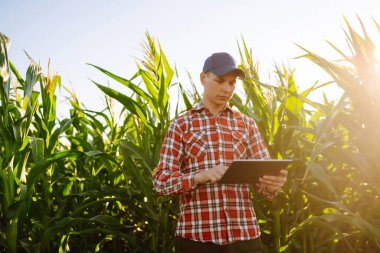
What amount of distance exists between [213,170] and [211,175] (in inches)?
0.8

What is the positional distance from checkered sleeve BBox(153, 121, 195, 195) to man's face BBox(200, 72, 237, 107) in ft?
0.66

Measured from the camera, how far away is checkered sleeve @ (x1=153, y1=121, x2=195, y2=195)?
1418mm

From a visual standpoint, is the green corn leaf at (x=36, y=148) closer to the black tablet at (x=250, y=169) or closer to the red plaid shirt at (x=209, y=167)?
the red plaid shirt at (x=209, y=167)

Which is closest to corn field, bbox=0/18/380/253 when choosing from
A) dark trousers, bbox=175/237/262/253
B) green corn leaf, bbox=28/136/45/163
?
green corn leaf, bbox=28/136/45/163

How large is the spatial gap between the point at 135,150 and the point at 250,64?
0.81m

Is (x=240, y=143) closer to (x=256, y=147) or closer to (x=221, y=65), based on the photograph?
(x=256, y=147)

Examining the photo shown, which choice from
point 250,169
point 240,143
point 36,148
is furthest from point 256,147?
point 36,148

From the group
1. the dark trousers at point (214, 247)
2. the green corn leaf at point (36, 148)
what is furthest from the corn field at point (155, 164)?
the dark trousers at point (214, 247)

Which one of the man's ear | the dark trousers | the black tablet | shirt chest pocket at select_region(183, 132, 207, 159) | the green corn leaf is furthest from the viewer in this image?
the green corn leaf

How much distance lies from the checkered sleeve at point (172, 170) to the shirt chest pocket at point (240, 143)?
0.76 ft

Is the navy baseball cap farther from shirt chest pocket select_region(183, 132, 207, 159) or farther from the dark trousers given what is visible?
the dark trousers

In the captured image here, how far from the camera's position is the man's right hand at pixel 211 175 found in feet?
4.30

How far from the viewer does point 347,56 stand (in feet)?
5.08

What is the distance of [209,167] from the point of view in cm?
152
